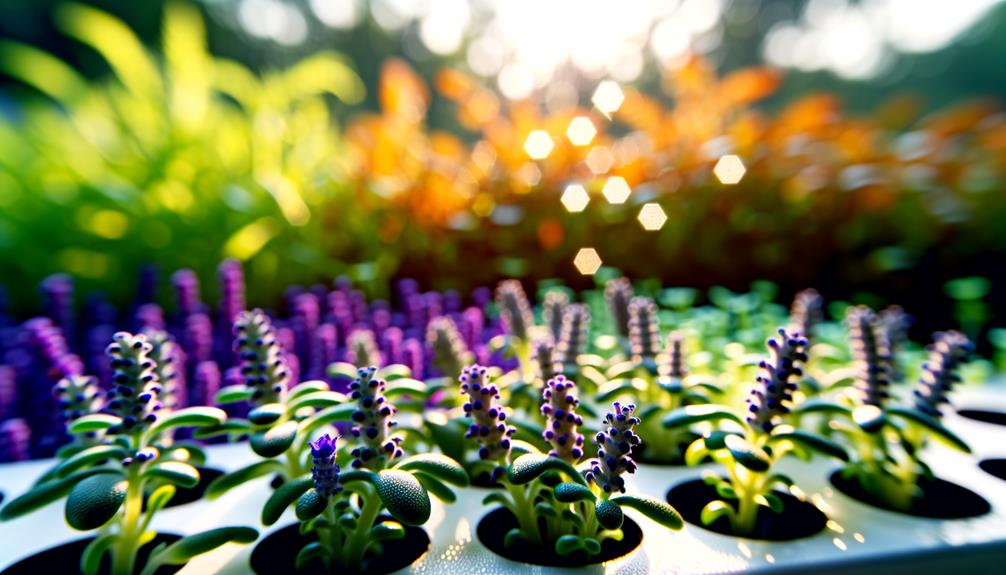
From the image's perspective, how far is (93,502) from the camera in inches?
28.5

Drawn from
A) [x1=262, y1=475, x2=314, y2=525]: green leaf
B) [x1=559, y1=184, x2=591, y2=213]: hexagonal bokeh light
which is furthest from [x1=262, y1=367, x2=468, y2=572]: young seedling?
[x1=559, y1=184, x2=591, y2=213]: hexagonal bokeh light

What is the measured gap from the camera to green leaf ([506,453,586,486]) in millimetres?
767

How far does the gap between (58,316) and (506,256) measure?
1489mm

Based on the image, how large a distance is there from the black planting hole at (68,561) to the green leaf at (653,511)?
63 centimetres

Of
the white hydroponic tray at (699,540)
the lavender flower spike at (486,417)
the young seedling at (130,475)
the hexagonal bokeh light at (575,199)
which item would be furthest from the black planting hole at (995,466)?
the hexagonal bokeh light at (575,199)

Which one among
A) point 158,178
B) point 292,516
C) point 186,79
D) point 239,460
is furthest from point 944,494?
point 186,79

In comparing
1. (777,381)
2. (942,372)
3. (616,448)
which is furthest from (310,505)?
(942,372)

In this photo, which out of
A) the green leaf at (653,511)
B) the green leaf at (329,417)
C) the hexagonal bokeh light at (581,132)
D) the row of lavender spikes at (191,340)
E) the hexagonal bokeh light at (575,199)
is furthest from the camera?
the hexagonal bokeh light at (581,132)

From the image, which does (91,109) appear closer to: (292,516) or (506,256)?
(506,256)

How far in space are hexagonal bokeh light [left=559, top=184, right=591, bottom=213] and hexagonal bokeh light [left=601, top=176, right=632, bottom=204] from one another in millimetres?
85

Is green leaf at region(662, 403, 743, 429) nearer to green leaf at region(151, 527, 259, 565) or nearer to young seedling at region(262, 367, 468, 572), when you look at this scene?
young seedling at region(262, 367, 468, 572)

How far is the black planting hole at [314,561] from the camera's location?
0.86 m

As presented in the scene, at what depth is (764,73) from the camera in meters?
2.81

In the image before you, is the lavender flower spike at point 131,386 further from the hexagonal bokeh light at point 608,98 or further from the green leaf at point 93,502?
the hexagonal bokeh light at point 608,98
